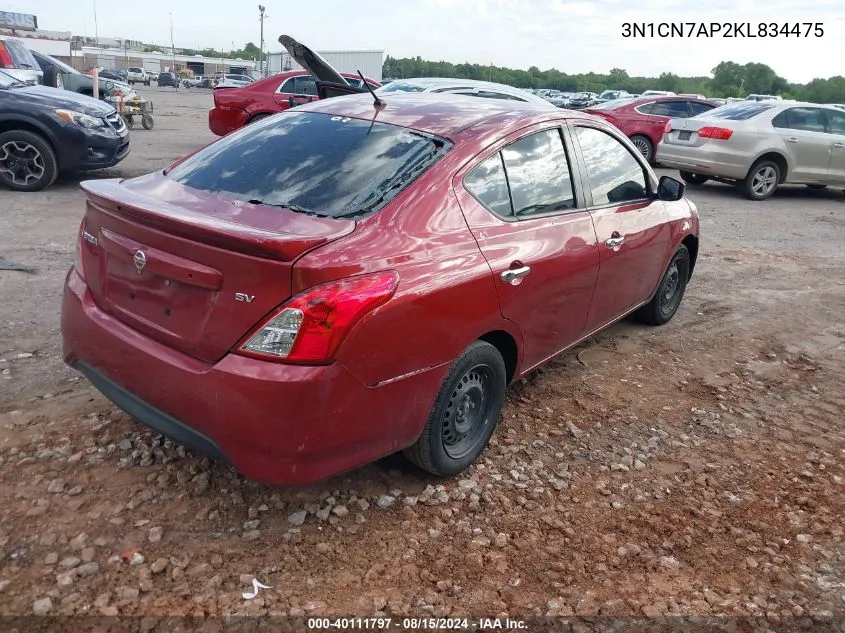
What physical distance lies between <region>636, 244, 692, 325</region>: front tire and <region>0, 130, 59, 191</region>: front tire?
7.14 m

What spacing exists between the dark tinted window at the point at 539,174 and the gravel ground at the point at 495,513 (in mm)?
1151

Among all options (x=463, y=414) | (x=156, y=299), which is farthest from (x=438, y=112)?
(x=156, y=299)

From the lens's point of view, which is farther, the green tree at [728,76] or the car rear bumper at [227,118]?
the green tree at [728,76]

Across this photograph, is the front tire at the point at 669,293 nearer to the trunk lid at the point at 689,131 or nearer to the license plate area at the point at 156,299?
the license plate area at the point at 156,299

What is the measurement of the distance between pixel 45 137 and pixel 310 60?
5.86 meters

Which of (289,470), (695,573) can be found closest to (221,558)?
(289,470)

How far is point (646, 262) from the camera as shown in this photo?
4.45m

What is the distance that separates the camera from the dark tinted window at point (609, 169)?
153 inches

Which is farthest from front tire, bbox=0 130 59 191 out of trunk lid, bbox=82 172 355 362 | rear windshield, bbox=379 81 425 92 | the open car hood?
trunk lid, bbox=82 172 355 362

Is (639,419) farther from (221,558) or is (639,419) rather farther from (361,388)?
(221,558)

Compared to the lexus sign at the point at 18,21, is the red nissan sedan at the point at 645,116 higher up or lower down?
lower down

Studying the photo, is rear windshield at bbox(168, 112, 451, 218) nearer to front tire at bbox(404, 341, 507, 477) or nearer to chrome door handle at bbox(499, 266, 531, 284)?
chrome door handle at bbox(499, 266, 531, 284)

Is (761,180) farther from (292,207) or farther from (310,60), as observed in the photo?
(292,207)

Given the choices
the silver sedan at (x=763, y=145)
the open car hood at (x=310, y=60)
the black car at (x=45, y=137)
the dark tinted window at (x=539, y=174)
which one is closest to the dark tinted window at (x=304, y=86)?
the black car at (x=45, y=137)
